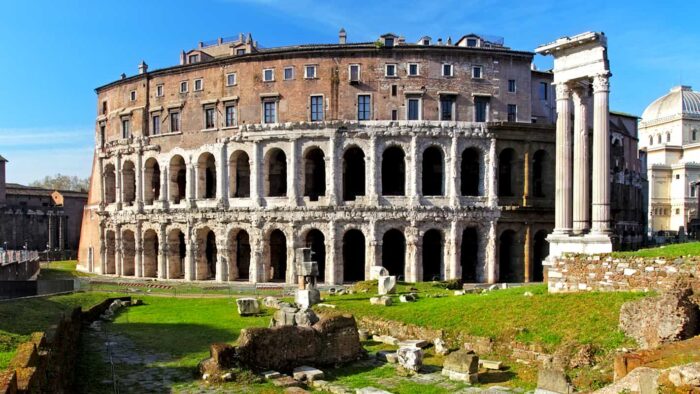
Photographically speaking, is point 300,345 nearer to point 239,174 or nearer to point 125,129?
point 239,174

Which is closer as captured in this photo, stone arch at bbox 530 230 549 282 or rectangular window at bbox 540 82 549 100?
stone arch at bbox 530 230 549 282

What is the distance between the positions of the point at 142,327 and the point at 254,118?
791 inches

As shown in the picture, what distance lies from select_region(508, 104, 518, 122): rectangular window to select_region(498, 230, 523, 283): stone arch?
7.85 metres

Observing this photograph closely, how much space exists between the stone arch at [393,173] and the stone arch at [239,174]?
10.3 m

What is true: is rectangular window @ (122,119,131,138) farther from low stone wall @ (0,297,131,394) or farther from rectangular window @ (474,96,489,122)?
low stone wall @ (0,297,131,394)

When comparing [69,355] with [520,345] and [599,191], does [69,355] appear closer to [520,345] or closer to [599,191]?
[520,345]

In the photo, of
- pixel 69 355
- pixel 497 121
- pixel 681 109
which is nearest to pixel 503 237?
pixel 497 121

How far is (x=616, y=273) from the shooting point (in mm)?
18531

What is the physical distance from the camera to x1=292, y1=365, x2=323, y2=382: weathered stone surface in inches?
571

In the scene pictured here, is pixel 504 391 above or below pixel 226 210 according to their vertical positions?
below

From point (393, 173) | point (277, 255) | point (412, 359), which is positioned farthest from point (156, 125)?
point (412, 359)

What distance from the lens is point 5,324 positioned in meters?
17.1

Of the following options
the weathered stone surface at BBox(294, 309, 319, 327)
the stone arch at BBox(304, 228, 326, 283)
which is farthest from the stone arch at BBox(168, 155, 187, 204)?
the weathered stone surface at BBox(294, 309, 319, 327)

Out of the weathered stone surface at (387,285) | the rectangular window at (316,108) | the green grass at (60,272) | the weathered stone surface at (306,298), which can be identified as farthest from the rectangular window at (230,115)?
the weathered stone surface at (306,298)
